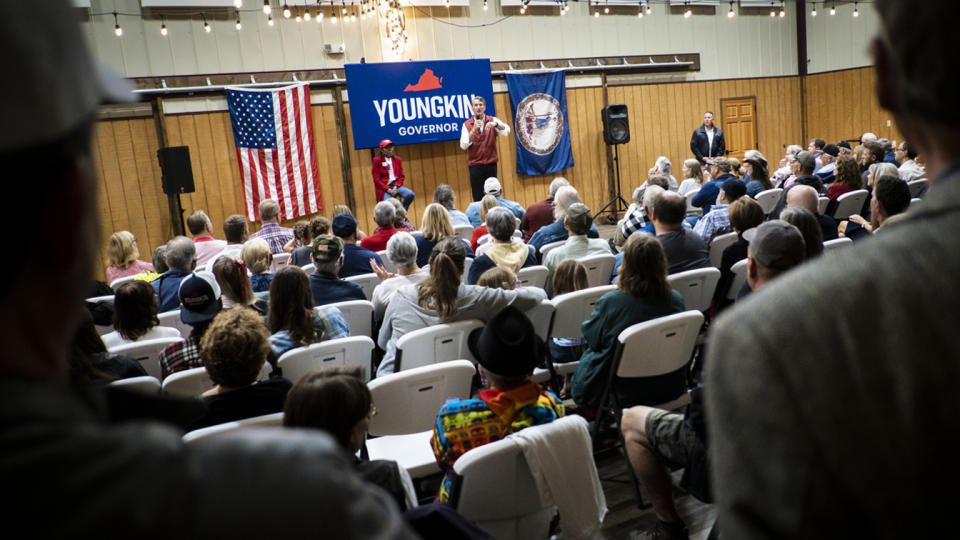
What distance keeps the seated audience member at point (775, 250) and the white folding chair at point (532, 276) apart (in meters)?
2.12

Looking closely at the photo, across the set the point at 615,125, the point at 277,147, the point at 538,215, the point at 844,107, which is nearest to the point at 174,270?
the point at 538,215

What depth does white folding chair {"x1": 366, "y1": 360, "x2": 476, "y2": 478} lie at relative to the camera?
2.67 m

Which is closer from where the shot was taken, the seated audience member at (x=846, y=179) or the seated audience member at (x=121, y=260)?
the seated audience member at (x=121, y=260)

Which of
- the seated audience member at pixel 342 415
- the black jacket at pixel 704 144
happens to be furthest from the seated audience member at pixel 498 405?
the black jacket at pixel 704 144

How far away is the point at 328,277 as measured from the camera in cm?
434

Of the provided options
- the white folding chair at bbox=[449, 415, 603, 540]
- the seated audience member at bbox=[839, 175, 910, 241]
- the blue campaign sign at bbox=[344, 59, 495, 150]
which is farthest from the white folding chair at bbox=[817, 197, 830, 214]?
the blue campaign sign at bbox=[344, 59, 495, 150]

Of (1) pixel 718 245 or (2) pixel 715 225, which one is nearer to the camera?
(1) pixel 718 245

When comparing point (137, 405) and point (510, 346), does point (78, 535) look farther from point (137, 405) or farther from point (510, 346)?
point (510, 346)

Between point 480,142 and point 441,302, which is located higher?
point 480,142

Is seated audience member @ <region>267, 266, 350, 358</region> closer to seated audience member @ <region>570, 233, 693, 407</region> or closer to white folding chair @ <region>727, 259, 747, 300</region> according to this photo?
seated audience member @ <region>570, 233, 693, 407</region>

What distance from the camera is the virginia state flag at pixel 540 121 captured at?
37.7 ft

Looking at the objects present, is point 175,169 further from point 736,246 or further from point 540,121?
point 736,246

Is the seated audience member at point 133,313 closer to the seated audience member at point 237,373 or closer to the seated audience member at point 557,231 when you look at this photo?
the seated audience member at point 237,373

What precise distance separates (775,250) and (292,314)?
2.33 meters
